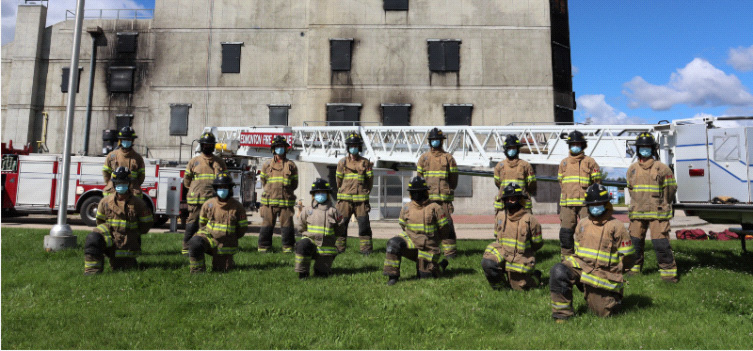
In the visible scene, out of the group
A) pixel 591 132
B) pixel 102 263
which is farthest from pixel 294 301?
pixel 591 132

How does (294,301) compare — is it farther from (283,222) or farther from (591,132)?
(591,132)

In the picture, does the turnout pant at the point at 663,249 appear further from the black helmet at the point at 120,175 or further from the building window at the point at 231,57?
the building window at the point at 231,57

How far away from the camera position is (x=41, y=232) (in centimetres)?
1073

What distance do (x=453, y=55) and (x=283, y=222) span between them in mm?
16056

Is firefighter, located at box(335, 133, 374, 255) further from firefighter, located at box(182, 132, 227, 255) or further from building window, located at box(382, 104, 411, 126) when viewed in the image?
building window, located at box(382, 104, 411, 126)

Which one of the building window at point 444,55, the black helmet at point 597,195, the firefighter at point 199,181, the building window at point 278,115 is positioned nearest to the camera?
the black helmet at point 597,195

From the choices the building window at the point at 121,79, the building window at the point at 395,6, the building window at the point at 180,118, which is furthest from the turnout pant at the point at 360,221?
the building window at the point at 121,79

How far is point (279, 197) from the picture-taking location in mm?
8477

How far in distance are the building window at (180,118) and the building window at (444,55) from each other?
12071mm

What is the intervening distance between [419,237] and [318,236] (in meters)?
1.36

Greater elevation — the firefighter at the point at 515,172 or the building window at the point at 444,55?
the building window at the point at 444,55

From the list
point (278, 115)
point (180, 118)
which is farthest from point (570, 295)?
point (180, 118)

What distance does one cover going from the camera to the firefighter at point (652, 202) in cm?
622

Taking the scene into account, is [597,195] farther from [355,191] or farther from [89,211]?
[89,211]
